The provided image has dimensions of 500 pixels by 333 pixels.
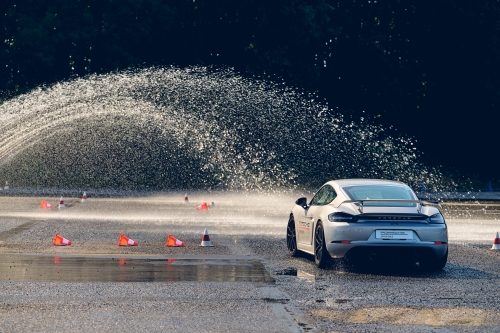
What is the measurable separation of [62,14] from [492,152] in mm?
24509

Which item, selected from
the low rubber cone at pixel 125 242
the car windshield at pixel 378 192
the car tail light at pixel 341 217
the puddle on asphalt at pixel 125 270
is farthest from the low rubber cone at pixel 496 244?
the low rubber cone at pixel 125 242

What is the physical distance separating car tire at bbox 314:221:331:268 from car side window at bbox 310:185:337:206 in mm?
524

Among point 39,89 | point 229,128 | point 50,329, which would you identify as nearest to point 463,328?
point 50,329

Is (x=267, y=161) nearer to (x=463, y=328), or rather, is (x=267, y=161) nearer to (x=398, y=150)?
(x=398, y=150)

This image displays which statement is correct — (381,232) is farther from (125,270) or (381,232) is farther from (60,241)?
(60,241)

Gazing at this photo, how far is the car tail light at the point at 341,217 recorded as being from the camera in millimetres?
13736

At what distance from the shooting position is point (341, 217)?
45.4ft

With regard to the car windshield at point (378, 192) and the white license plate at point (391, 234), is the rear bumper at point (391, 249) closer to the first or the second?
the white license plate at point (391, 234)

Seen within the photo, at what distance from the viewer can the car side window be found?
14866 millimetres

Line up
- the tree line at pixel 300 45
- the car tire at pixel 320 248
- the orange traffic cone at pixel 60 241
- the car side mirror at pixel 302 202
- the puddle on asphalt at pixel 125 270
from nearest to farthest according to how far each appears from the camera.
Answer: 1. the puddle on asphalt at pixel 125 270
2. the car tire at pixel 320 248
3. the car side mirror at pixel 302 202
4. the orange traffic cone at pixel 60 241
5. the tree line at pixel 300 45

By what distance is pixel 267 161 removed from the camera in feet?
157

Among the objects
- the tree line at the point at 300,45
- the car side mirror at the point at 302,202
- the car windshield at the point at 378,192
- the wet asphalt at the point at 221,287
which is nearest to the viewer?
the wet asphalt at the point at 221,287

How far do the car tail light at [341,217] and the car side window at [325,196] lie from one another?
82 centimetres

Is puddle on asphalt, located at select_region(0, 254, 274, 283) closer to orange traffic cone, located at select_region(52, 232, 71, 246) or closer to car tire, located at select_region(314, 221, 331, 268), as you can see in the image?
car tire, located at select_region(314, 221, 331, 268)
